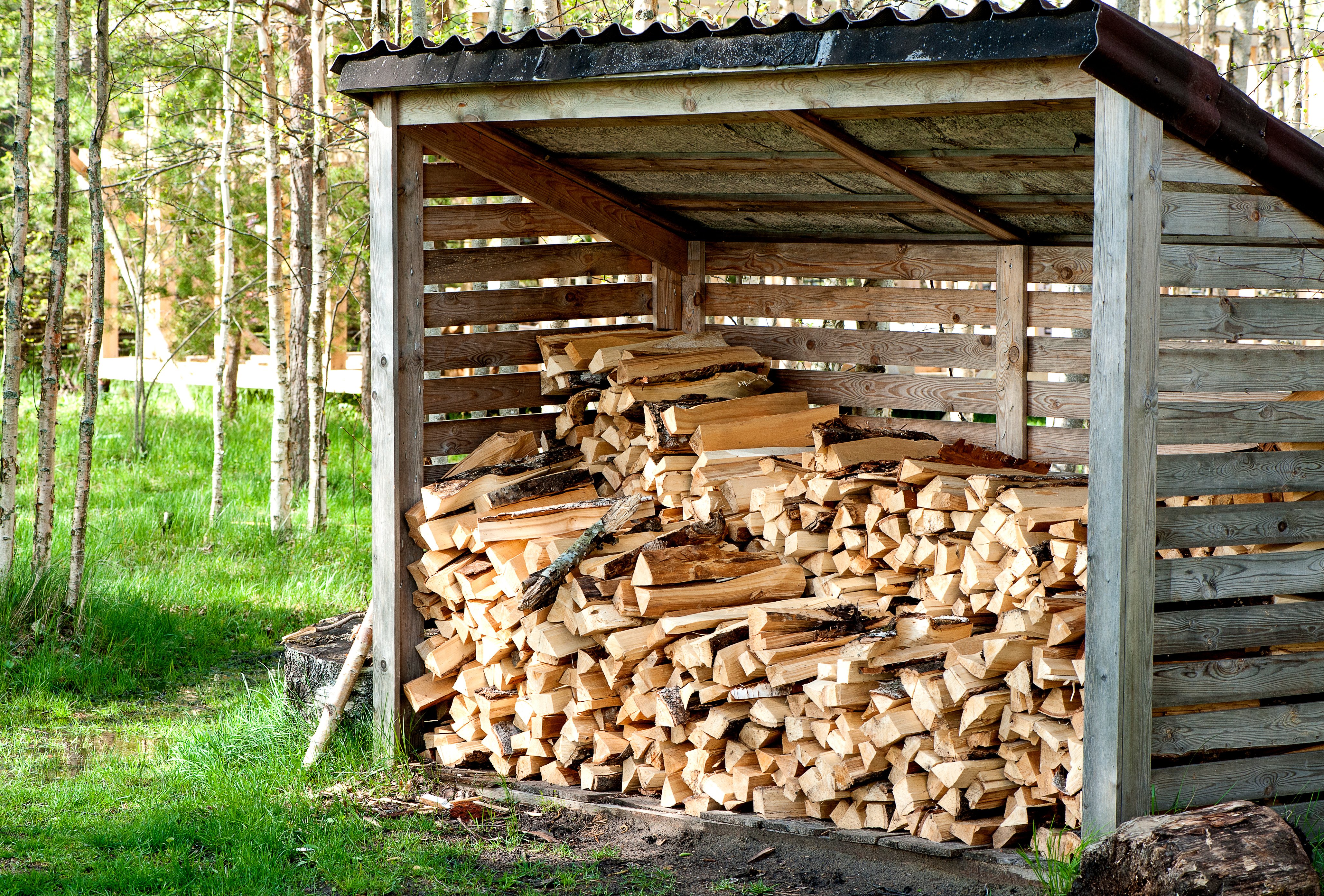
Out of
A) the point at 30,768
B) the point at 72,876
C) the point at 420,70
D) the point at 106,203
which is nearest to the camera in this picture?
the point at 72,876

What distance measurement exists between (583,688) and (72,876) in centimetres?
191

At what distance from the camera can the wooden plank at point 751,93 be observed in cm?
347

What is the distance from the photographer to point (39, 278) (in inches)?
648

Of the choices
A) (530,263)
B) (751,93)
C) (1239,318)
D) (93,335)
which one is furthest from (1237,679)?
(93,335)

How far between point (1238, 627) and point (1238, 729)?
32 centimetres

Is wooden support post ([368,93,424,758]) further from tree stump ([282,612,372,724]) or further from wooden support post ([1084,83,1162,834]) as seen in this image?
wooden support post ([1084,83,1162,834])

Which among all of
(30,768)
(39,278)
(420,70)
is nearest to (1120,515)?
(420,70)

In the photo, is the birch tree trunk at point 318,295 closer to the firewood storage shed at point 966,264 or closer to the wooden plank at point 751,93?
the firewood storage shed at point 966,264

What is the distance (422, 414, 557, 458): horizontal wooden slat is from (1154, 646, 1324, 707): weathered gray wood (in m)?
2.99

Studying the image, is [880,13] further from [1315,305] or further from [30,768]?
[30,768]

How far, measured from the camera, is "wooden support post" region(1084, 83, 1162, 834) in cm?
339

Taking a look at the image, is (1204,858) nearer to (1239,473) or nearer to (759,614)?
(1239,473)

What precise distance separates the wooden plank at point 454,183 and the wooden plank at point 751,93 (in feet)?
1.18

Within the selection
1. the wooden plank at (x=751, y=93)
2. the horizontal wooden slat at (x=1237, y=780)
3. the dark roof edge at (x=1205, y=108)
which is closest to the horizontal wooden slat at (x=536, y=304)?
the wooden plank at (x=751, y=93)
